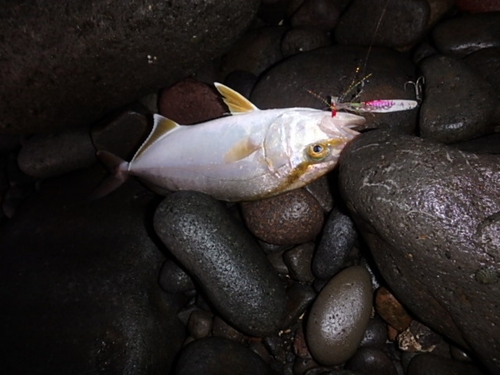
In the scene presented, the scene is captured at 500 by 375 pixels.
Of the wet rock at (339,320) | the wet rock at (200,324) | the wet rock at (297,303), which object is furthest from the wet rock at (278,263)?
the wet rock at (200,324)

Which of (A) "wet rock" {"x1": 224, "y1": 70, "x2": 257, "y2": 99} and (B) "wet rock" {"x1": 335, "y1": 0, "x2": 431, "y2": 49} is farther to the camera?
(A) "wet rock" {"x1": 224, "y1": 70, "x2": 257, "y2": 99}

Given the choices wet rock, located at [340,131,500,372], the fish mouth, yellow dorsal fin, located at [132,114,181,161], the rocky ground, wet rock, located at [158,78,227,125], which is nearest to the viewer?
wet rock, located at [340,131,500,372]

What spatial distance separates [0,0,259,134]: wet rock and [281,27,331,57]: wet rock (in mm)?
677

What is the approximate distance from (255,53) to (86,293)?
3214 millimetres

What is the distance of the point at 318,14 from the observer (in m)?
4.59

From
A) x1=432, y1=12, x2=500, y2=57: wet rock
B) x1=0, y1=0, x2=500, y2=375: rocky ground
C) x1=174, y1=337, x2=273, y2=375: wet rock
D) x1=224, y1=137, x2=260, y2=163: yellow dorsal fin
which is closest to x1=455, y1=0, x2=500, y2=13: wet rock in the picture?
x1=0, y1=0, x2=500, y2=375: rocky ground

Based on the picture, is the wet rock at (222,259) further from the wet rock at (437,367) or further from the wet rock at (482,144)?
the wet rock at (482,144)

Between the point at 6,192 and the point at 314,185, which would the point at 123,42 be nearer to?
the point at 314,185

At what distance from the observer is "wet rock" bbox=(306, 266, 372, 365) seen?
11.7 feet

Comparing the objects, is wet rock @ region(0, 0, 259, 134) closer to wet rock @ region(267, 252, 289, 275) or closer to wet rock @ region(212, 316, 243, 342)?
wet rock @ region(267, 252, 289, 275)

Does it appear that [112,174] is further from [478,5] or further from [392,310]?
[478,5]

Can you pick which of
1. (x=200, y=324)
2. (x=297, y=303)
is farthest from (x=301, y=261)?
(x=200, y=324)

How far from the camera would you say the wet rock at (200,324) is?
13.3 feet

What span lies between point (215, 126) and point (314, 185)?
1151 mm
